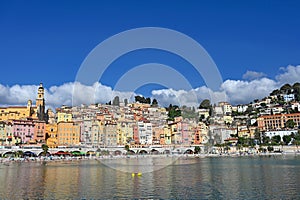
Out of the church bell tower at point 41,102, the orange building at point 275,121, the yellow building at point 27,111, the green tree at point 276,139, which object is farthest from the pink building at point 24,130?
the orange building at point 275,121

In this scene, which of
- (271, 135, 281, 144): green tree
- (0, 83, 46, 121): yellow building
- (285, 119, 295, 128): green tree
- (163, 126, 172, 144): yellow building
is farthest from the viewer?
(285, 119, 295, 128): green tree

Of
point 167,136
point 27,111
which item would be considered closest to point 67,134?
point 27,111

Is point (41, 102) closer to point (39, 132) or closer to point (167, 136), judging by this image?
point (39, 132)

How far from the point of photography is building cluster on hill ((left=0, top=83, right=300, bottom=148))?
72438mm

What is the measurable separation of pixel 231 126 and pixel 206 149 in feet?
87.6

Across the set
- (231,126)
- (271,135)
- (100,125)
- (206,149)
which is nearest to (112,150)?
(100,125)

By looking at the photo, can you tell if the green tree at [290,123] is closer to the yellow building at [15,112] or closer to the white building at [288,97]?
the white building at [288,97]

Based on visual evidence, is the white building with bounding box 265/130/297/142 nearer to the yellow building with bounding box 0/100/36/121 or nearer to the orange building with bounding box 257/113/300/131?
the orange building with bounding box 257/113/300/131

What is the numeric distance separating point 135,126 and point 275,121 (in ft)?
120

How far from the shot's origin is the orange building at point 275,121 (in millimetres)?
90938

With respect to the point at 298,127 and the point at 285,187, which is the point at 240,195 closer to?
the point at 285,187

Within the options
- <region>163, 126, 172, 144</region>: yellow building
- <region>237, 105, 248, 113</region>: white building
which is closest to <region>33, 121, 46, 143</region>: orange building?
<region>163, 126, 172, 144</region>: yellow building

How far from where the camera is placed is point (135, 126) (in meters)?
84.2

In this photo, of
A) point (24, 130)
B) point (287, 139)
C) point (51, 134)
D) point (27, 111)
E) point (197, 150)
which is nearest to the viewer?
point (24, 130)
